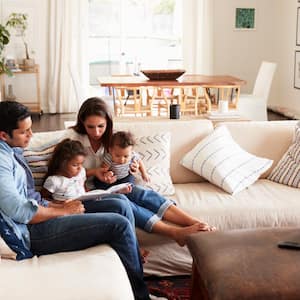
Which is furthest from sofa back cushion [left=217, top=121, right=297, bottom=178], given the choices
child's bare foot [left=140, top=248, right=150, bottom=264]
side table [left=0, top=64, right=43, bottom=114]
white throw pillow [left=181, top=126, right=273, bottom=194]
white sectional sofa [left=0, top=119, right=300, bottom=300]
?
side table [left=0, top=64, right=43, bottom=114]

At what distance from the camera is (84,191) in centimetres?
279

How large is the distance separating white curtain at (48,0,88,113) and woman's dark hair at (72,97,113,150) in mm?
4951

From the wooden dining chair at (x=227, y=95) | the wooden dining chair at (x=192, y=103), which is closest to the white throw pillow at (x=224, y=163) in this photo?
the wooden dining chair at (x=227, y=95)

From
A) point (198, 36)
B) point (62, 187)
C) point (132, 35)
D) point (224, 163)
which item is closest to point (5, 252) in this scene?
point (62, 187)

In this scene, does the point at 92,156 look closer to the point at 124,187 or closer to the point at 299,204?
the point at 124,187

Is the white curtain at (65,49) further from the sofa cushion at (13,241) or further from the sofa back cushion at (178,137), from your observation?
the sofa cushion at (13,241)

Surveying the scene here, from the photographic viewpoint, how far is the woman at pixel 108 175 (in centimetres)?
271

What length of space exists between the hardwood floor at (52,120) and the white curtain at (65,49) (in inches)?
10.1

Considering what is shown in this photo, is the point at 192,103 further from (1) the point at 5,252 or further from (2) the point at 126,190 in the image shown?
(1) the point at 5,252

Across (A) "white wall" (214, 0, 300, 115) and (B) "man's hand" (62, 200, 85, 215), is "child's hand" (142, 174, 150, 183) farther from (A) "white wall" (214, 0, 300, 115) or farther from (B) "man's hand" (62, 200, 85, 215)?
(A) "white wall" (214, 0, 300, 115)

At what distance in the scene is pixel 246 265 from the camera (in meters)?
2.05

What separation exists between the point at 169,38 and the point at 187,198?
5.94 metres

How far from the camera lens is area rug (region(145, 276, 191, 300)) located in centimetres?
267

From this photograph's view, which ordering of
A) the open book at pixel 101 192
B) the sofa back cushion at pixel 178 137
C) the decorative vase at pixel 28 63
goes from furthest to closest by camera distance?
the decorative vase at pixel 28 63 < the sofa back cushion at pixel 178 137 < the open book at pixel 101 192
